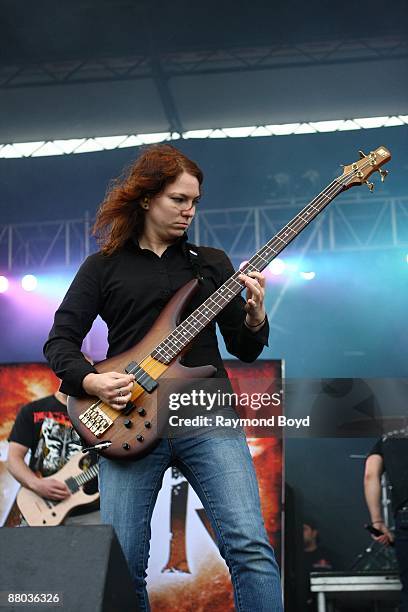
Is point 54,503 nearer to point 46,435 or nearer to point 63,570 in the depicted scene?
point 46,435

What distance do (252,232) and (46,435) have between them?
2197 mm

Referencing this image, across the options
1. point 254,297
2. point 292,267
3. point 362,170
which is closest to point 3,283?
point 292,267

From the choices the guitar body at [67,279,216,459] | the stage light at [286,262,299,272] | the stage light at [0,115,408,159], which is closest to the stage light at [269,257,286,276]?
the stage light at [286,262,299,272]

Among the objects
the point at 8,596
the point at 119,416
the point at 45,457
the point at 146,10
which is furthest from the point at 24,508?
the point at 146,10

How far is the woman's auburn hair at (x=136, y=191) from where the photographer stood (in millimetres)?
2451

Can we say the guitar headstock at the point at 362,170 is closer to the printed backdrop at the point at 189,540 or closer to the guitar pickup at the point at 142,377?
the guitar pickup at the point at 142,377

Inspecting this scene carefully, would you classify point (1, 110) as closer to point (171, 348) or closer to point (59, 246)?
point (59, 246)

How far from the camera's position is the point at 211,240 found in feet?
18.9

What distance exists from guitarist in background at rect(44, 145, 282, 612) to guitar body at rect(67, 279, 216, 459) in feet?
0.10

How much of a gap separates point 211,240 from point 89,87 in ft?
4.35

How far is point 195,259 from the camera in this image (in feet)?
8.13

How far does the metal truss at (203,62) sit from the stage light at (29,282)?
4.73ft

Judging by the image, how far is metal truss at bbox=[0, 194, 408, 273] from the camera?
557 cm

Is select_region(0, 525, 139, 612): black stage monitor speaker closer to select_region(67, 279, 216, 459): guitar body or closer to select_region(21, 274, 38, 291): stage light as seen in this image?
select_region(67, 279, 216, 459): guitar body
